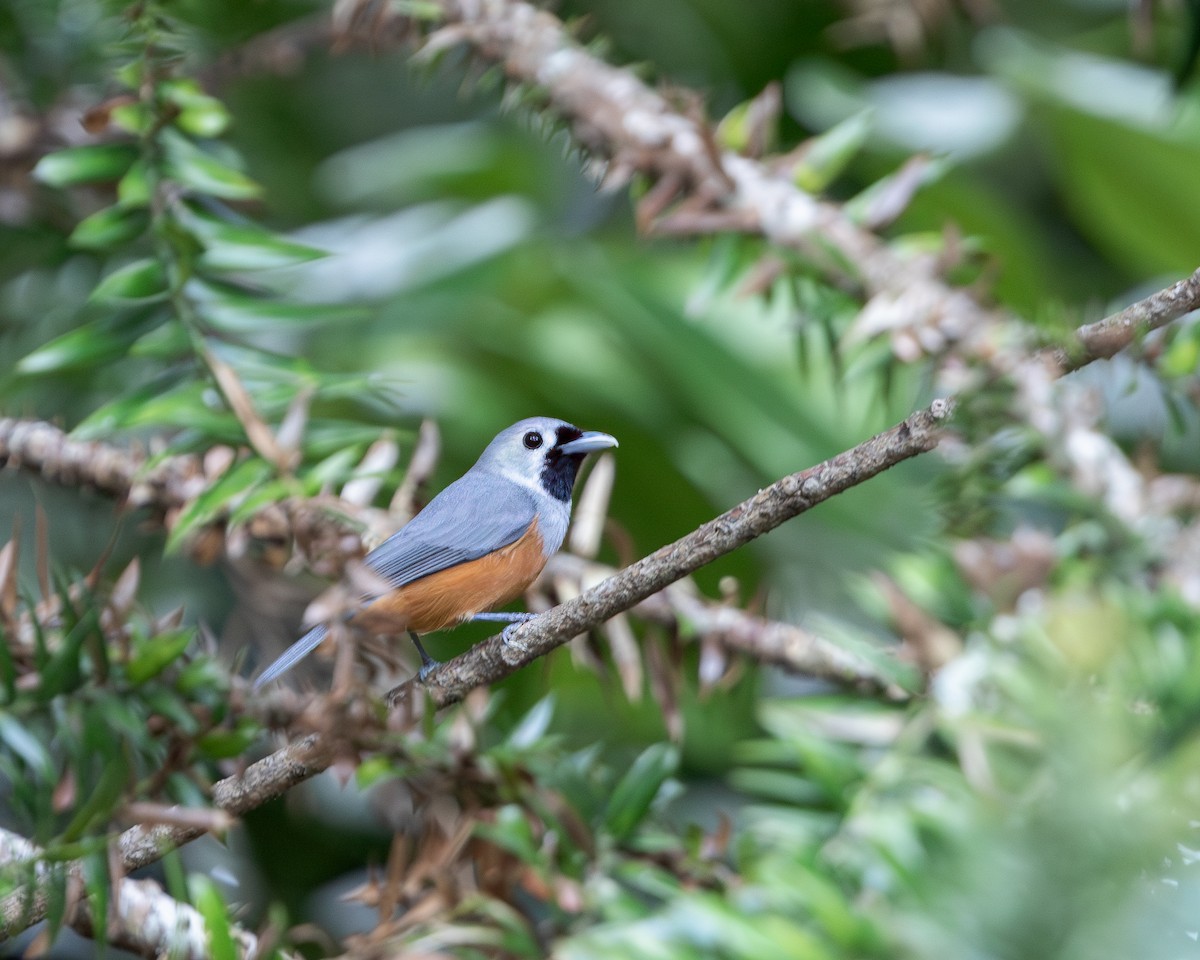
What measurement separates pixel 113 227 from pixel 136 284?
9cm

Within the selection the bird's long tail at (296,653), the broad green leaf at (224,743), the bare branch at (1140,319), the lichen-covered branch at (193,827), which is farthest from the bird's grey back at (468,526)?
the bare branch at (1140,319)

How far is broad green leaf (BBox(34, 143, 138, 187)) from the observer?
154 centimetres

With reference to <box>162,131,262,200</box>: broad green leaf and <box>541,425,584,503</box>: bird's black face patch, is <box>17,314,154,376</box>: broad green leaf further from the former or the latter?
<box>541,425,584,503</box>: bird's black face patch

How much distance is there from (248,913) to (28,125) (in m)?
1.42

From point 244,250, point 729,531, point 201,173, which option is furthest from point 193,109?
point 729,531

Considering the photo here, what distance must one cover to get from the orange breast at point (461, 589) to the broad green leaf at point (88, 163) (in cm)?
66

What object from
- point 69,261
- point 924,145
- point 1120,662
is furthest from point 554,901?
point 924,145

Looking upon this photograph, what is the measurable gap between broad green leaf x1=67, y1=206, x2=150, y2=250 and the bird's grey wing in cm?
51

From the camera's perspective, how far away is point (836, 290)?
5.77 feet

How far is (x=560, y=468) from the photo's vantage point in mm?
1989

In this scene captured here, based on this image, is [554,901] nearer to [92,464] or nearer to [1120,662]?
[1120,662]

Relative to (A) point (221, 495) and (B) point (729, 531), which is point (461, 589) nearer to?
(A) point (221, 495)

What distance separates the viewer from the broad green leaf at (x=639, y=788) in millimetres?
1463

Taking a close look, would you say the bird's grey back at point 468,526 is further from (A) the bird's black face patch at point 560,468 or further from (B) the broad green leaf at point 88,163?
(B) the broad green leaf at point 88,163
